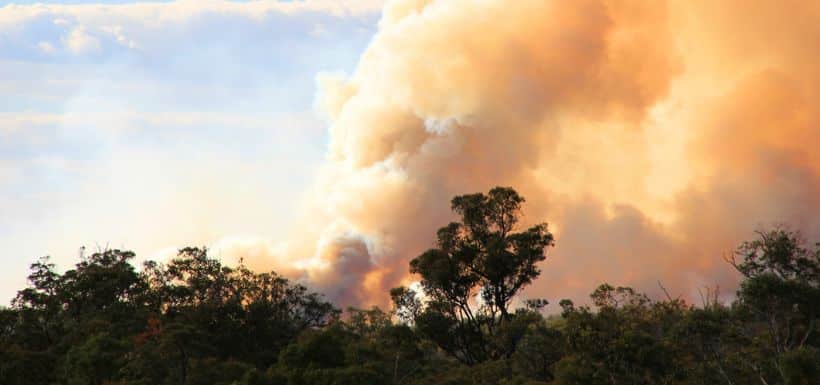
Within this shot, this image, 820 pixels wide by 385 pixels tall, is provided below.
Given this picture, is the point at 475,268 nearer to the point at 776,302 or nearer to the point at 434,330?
the point at 434,330

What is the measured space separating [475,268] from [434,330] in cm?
766

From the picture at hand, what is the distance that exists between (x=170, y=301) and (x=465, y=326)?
4507cm

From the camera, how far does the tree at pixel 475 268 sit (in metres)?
70.3

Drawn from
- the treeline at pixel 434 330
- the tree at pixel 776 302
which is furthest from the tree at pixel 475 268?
the tree at pixel 776 302

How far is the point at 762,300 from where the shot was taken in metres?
52.0

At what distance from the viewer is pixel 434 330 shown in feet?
228

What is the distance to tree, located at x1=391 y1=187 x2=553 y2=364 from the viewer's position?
231 feet

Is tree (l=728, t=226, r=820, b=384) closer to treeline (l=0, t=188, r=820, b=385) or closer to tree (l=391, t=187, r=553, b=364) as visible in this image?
treeline (l=0, t=188, r=820, b=385)

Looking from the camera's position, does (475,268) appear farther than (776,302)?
Yes

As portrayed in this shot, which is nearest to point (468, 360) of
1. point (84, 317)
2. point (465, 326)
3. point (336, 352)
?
point (465, 326)

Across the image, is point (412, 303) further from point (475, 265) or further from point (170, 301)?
point (170, 301)

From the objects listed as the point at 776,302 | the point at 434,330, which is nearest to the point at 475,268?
the point at 434,330

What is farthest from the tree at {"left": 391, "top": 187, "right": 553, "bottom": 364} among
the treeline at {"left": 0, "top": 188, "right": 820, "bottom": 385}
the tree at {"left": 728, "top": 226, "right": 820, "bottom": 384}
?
the tree at {"left": 728, "top": 226, "right": 820, "bottom": 384}

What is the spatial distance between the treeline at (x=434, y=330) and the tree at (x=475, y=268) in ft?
0.46
